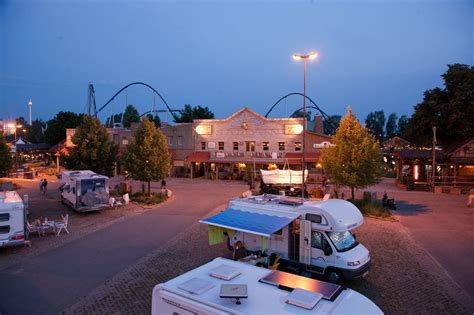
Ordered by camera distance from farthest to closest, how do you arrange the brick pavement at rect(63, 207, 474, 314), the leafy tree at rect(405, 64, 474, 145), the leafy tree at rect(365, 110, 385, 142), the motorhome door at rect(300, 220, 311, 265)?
the leafy tree at rect(365, 110, 385, 142) < the leafy tree at rect(405, 64, 474, 145) < the motorhome door at rect(300, 220, 311, 265) < the brick pavement at rect(63, 207, 474, 314)

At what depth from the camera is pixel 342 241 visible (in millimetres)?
12578

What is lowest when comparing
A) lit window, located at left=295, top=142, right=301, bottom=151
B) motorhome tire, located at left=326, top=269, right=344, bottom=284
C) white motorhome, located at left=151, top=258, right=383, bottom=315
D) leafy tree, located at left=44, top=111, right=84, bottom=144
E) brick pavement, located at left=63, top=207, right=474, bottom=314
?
brick pavement, located at left=63, top=207, right=474, bottom=314

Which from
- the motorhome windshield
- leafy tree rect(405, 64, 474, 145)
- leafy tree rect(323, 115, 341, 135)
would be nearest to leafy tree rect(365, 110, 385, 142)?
leafy tree rect(323, 115, 341, 135)

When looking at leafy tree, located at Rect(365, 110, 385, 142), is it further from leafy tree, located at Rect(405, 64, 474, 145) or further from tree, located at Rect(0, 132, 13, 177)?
tree, located at Rect(0, 132, 13, 177)

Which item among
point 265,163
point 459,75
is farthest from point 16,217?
point 459,75

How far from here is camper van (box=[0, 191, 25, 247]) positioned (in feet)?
50.1

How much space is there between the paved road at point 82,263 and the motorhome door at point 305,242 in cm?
692

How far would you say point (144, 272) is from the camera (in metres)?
13.3

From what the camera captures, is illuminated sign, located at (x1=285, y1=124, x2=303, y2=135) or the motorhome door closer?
the motorhome door

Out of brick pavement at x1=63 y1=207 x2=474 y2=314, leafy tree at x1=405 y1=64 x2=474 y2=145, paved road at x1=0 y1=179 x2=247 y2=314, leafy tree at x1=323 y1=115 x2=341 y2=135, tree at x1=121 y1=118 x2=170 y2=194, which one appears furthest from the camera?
leafy tree at x1=323 y1=115 x2=341 y2=135

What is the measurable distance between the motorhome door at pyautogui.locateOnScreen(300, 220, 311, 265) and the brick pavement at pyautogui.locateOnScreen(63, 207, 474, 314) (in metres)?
1.79

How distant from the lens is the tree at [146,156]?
27906mm

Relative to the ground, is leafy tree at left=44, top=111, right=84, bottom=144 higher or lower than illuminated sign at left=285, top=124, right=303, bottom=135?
higher

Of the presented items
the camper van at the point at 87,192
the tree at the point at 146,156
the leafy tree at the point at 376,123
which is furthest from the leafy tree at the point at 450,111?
the leafy tree at the point at 376,123
